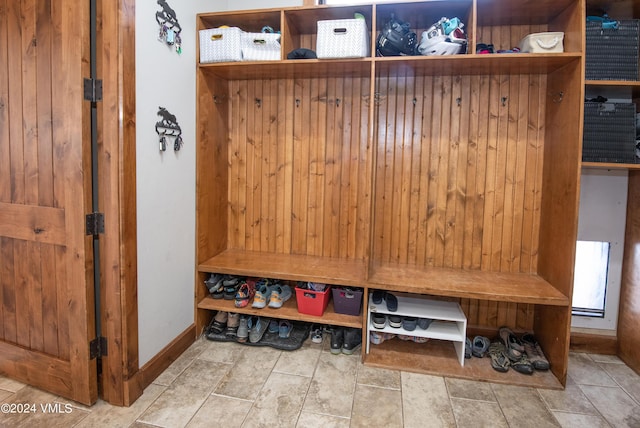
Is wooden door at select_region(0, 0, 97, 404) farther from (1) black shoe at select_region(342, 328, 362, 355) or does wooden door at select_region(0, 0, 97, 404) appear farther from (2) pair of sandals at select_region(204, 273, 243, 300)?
(1) black shoe at select_region(342, 328, 362, 355)

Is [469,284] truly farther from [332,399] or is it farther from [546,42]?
[546,42]

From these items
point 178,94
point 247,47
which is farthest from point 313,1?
point 178,94

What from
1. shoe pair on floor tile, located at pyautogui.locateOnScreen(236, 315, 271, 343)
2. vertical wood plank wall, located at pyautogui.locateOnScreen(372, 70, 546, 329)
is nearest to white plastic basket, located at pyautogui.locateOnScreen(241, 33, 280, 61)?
vertical wood plank wall, located at pyautogui.locateOnScreen(372, 70, 546, 329)

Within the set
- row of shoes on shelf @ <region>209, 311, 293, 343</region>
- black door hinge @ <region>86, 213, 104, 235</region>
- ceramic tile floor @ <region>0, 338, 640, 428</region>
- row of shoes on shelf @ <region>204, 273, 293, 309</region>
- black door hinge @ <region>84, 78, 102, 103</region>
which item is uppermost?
black door hinge @ <region>84, 78, 102, 103</region>

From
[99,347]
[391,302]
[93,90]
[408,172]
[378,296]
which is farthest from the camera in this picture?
[408,172]

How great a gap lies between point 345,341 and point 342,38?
1.99 meters

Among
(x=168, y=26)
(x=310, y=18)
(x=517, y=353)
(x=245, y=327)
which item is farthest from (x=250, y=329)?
(x=310, y=18)

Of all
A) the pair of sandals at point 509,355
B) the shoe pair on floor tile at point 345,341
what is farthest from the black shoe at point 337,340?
the pair of sandals at point 509,355

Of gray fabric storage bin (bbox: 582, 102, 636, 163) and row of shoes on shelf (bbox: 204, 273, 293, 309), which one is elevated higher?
gray fabric storage bin (bbox: 582, 102, 636, 163)

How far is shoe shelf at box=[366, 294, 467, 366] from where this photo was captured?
229cm

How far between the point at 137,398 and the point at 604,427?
7.97 feet

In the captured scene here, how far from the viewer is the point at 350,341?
8.04 ft

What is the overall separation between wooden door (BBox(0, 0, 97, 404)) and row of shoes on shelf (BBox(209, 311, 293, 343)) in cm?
88

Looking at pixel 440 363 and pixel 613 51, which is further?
pixel 440 363
